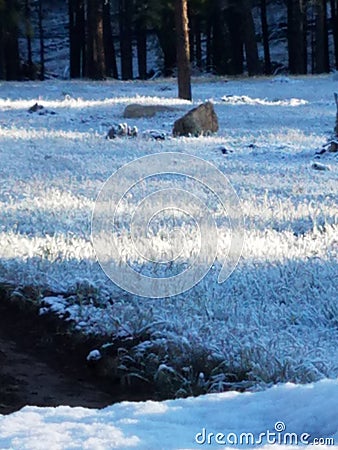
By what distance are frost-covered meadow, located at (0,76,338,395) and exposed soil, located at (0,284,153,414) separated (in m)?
0.16

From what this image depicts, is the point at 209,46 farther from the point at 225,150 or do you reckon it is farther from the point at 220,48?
the point at 225,150

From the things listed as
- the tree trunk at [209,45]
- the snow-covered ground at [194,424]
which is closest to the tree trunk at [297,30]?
the tree trunk at [209,45]

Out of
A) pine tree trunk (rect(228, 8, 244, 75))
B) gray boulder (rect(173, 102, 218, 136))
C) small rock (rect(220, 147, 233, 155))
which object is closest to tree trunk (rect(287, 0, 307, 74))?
pine tree trunk (rect(228, 8, 244, 75))

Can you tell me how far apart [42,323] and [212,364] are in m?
1.78

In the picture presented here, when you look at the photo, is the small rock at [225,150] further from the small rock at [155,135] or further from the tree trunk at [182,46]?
the tree trunk at [182,46]

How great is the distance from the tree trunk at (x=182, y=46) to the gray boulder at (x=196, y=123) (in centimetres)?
832

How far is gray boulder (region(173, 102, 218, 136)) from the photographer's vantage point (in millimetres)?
17719

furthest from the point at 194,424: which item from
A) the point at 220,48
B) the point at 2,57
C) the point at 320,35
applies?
the point at 220,48

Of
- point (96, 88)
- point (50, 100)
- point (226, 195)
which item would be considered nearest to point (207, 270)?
point (226, 195)

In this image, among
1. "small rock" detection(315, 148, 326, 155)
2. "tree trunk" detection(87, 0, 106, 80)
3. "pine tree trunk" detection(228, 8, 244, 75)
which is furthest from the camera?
"pine tree trunk" detection(228, 8, 244, 75)

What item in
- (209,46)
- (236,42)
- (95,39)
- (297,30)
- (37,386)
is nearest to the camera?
(37,386)

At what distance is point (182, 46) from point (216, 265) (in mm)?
20056

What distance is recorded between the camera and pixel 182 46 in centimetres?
2625

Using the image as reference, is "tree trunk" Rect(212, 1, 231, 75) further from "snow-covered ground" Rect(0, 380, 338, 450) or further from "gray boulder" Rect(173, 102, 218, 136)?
"snow-covered ground" Rect(0, 380, 338, 450)
